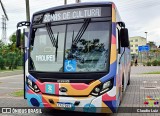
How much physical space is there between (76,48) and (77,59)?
30 centimetres

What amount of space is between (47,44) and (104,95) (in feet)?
6.87

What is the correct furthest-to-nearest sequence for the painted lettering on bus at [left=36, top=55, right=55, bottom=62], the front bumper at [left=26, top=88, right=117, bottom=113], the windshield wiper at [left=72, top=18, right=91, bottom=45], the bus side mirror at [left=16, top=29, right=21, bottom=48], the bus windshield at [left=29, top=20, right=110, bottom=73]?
the bus side mirror at [left=16, top=29, right=21, bottom=48], the painted lettering on bus at [left=36, top=55, right=55, bottom=62], the windshield wiper at [left=72, top=18, right=91, bottom=45], the bus windshield at [left=29, top=20, right=110, bottom=73], the front bumper at [left=26, top=88, right=117, bottom=113]

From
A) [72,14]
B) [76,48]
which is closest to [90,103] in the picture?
[76,48]

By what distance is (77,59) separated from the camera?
6.70 m

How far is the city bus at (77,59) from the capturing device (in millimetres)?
6383

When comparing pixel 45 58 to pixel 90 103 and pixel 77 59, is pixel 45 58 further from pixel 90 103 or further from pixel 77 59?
pixel 90 103

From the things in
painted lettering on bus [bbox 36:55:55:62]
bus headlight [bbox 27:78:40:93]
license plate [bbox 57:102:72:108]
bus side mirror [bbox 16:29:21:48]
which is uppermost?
bus side mirror [bbox 16:29:21:48]

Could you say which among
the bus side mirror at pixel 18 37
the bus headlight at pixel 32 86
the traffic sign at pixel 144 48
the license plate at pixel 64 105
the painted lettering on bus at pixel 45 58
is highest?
the bus side mirror at pixel 18 37

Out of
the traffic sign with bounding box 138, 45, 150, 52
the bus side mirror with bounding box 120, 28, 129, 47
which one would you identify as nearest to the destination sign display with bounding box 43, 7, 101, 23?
the bus side mirror with bounding box 120, 28, 129, 47

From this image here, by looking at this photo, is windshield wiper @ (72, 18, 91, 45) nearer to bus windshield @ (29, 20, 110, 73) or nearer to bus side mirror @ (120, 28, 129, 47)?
bus windshield @ (29, 20, 110, 73)

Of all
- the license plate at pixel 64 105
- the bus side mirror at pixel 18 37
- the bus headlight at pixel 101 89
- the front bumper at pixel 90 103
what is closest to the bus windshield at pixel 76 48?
the bus headlight at pixel 101 89

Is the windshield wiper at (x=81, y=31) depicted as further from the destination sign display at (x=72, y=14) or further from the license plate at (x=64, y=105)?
the license plate at (x=64, y=105)

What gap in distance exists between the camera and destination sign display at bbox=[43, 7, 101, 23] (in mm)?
6839

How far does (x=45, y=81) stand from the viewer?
6.88m
